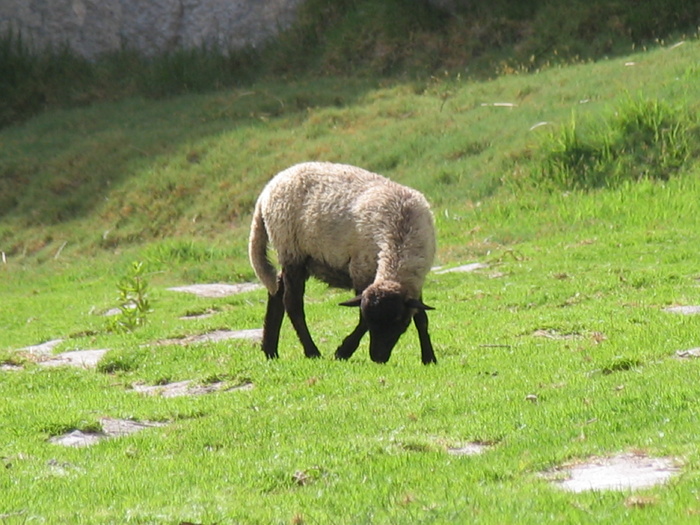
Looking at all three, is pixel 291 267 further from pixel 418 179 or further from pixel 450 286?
pixel 418 179

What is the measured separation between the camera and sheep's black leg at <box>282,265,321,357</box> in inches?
446

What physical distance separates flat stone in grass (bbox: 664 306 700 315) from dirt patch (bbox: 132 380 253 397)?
4.72m

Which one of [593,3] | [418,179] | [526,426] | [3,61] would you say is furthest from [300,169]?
[3,61]

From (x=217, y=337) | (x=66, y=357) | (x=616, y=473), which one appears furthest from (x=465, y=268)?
(x=616, y=473)

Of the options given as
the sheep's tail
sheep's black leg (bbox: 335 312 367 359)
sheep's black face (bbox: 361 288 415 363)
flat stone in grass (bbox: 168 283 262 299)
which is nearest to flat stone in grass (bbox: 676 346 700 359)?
sheep's black face (bbox: 361 288 415 363)

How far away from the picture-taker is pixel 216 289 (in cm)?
1861

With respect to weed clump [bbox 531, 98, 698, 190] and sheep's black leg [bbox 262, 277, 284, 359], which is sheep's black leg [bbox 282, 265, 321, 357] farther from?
weed clump [bbox 531, 98, 698, 190]

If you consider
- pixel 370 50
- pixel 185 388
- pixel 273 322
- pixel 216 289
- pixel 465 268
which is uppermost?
pixel 273 322

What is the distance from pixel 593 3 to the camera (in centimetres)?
2598

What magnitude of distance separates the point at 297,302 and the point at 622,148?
10.4 meters

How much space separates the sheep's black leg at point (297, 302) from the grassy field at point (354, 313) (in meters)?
0.62

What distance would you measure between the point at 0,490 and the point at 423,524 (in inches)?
109

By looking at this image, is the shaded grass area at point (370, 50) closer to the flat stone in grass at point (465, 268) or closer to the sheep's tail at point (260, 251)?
the flat stone in grass at point (465, 268)

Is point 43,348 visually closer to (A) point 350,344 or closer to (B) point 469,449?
(A) point 350,344
